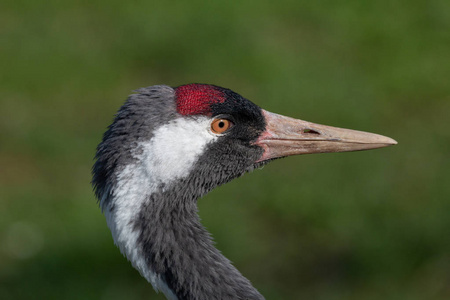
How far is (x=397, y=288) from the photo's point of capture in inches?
215

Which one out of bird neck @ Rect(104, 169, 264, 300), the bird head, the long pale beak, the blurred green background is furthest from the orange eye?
the blurred green background

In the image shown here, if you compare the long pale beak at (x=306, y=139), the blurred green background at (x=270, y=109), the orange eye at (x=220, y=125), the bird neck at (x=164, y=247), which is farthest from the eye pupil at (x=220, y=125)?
the blurred green background at (x=270, y=109)

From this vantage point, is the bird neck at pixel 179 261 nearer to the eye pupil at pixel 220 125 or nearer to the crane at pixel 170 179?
the crane at pixel 170 179

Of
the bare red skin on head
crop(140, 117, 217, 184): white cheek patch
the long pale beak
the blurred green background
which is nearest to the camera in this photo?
crop(140, 117, 217, 184): white cheek patch

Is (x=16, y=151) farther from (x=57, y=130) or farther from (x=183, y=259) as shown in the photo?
(x=183, y=259)

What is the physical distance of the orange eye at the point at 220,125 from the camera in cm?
339

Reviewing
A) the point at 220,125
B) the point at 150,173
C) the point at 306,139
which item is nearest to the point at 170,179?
the point at 150,173

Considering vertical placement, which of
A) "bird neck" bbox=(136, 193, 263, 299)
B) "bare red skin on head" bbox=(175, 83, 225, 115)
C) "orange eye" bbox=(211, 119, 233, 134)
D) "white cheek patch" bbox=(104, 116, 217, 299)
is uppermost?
"bare red skin on head" bbox=(175, 83, 225, 115)

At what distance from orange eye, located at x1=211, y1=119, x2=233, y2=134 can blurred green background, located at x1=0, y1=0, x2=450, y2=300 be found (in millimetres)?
2298

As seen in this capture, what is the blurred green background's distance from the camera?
5598mm

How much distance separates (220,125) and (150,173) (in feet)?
1.43

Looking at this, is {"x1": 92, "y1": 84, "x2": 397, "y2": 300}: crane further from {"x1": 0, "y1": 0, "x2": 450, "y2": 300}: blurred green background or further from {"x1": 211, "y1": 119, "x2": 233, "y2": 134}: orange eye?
{"x1": 0, "y1": 0, "x2": 450, "y2": 300}: blurred green background

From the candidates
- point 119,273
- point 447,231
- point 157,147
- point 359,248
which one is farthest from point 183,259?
point 447,231

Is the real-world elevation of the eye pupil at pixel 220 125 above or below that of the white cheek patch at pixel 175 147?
above
